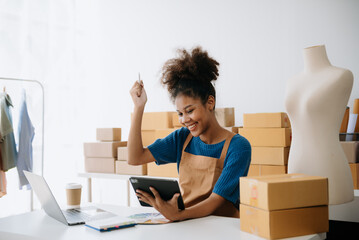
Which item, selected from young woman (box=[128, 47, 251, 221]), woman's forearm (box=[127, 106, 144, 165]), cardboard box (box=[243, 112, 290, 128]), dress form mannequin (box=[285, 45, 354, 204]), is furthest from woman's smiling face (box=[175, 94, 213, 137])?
cardboard box (box=[243, 112, 290, 128])

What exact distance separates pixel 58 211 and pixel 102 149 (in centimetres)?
192

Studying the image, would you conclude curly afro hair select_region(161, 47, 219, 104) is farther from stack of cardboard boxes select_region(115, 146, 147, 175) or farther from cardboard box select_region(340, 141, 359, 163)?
stack of cardboard boxes select_region(115, 146, 147, 175)

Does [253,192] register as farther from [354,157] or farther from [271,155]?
[271,155]

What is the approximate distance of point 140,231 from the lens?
1.24 meters

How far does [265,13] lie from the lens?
10.4 ft

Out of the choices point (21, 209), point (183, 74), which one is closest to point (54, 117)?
point (21, 209)

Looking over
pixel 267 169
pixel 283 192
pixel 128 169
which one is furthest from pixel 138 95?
pixel 128 169

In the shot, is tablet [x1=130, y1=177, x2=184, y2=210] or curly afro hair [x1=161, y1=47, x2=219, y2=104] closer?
tablet [x1=130, y1=177, x2=184, y2=210]

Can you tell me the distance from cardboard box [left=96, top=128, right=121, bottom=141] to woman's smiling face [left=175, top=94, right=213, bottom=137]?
1.65 metres

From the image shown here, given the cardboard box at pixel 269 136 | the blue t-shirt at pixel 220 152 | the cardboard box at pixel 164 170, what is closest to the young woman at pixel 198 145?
the blue t-shirt at pixel 220 152

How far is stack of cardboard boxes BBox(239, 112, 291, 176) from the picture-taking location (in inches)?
101

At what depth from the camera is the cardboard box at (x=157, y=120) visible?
3084 mm

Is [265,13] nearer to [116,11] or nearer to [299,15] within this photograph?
[299,15]

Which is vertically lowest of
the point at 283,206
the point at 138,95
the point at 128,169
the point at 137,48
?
the point at 128,169
